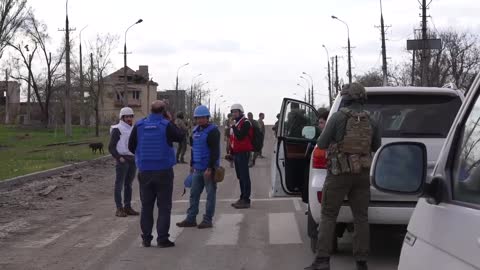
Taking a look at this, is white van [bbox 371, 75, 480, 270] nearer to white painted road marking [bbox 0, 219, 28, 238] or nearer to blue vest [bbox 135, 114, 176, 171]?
blue vest [bbox 135, 114, 176, 171]

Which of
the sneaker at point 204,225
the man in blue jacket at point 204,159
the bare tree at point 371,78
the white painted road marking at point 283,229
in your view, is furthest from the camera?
the bare tree at point 371,78

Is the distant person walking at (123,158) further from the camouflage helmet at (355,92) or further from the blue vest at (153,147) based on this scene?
the camouflage helmet at (355,92)

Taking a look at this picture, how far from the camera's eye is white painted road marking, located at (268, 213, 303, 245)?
29.6 ft

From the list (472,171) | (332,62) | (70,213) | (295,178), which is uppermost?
(332,62)

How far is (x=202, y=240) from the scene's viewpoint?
909cm

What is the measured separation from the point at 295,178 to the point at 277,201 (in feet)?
16.0

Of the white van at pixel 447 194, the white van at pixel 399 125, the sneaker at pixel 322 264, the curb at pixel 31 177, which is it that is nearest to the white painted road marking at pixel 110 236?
the white van at pixel 399 125

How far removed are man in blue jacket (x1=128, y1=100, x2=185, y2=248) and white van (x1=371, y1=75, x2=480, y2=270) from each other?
6044 millimetres

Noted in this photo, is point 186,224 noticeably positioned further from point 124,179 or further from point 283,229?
point 124,179

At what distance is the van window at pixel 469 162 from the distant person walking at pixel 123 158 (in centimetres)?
922

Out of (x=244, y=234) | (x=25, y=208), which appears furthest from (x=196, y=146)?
(x=25, y=208)

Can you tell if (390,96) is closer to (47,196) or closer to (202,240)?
(202,240)

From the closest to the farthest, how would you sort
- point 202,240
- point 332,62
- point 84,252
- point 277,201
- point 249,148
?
point 84,252 < point 202,240 < point 249,148 < point 277,201 < point 332,62

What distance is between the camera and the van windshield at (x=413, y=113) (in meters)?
7.19
